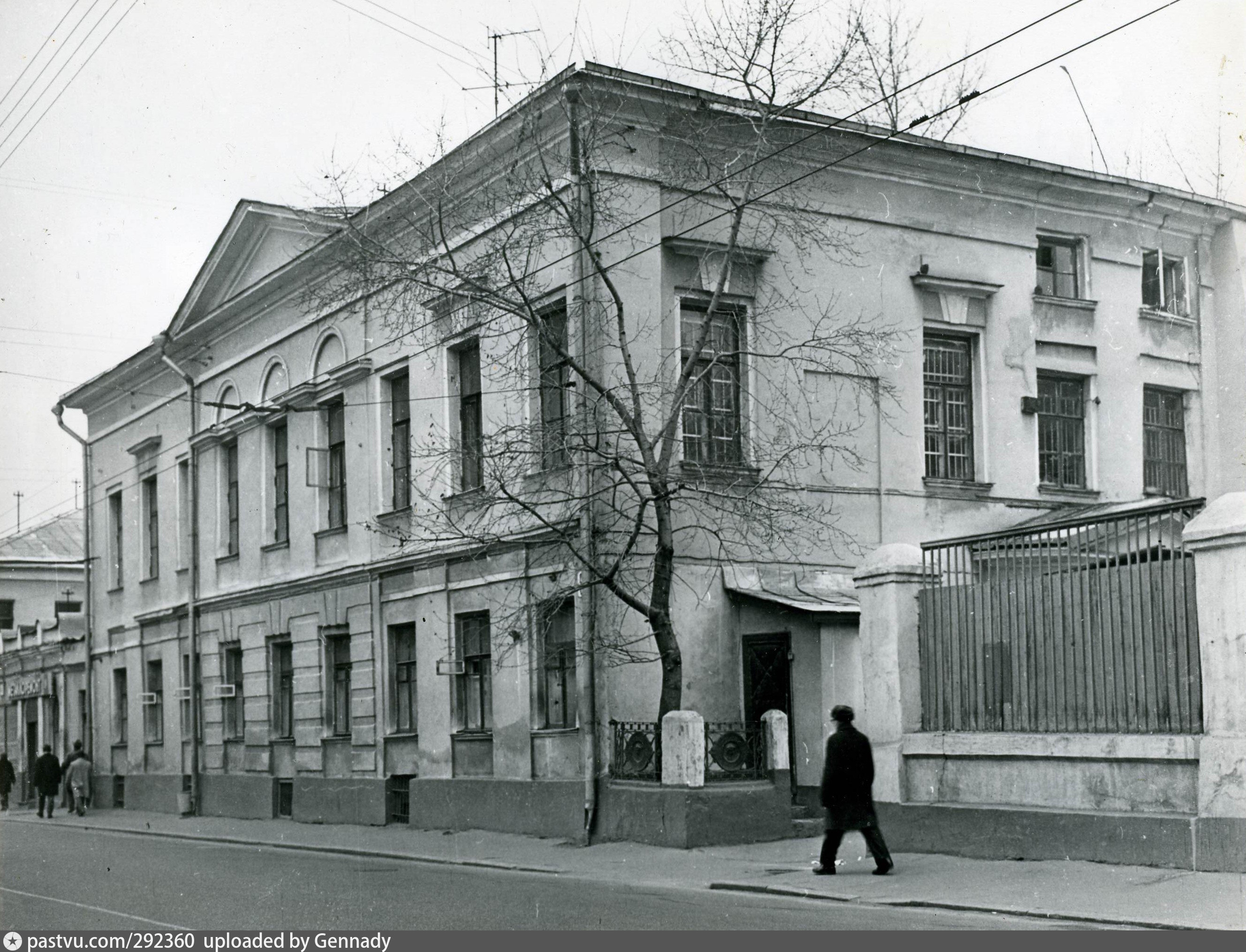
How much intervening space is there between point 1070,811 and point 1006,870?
75 centimetres

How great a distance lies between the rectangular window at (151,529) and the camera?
34031 millimetres

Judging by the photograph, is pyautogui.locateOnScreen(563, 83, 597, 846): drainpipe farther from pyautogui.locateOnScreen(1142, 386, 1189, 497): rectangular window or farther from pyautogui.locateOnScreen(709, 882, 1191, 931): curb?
Result: pyautogui.locateOnScreen(1142, 386, 1189, 497): rectangular window

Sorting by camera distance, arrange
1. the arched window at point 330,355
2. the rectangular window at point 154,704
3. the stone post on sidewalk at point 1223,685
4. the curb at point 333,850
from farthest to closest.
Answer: the rectangular window at point 154,704
the arched window at point 330,355
the curb at point 333,850
the stone post on sidewalk at point 1223,685

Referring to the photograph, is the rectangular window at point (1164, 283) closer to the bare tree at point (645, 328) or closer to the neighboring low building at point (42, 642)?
the bare tree at point (645, 328)

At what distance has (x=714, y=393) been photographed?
20344 mm

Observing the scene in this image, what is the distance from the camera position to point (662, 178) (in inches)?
782

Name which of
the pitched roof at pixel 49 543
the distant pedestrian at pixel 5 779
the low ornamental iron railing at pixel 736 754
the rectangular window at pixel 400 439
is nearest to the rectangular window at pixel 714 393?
the low ornamental iron railing at pixel 736 754

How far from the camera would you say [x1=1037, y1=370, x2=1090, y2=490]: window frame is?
23.0 m

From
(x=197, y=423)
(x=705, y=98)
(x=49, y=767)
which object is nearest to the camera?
(x=705, y=98)

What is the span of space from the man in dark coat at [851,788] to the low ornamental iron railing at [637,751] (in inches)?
167

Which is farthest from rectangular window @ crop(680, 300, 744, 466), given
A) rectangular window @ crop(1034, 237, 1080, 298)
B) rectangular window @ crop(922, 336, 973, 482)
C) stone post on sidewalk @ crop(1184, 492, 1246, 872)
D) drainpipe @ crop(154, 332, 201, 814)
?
drainpipe @ crop(154, 332, 201, 814)

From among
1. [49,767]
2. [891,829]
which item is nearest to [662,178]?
[891,829]

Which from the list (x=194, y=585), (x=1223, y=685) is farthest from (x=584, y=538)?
(x=194, y=585)
